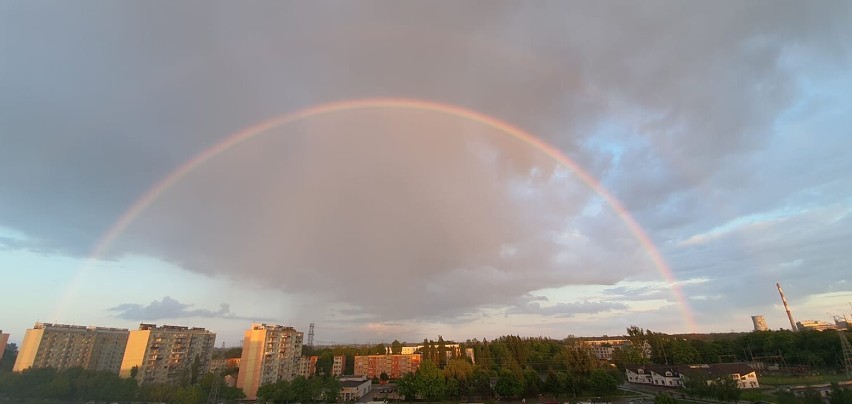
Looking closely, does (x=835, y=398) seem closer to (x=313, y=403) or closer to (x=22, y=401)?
(x=313, y=403)

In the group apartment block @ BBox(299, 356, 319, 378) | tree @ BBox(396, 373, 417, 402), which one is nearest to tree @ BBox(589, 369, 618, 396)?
tree @ BBox(396, 373, 417, 402)

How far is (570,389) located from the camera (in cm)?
4028

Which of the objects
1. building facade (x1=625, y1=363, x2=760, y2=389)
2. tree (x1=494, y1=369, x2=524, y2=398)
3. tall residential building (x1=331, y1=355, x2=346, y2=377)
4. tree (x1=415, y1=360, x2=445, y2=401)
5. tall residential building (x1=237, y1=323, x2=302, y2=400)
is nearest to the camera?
tree (x1=494, y1=369, x2=524, y2=398)

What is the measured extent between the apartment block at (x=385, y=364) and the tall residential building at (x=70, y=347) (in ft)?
113

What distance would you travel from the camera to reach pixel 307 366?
61.0m

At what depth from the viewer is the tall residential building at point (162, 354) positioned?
148ft

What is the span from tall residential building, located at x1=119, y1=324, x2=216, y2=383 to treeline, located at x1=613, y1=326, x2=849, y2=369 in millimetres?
58484

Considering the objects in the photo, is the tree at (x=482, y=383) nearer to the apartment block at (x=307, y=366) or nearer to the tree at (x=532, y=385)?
the tree at (x=532, y=385)

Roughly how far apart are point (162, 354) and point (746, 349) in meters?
77.7

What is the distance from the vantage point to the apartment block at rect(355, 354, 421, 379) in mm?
67125

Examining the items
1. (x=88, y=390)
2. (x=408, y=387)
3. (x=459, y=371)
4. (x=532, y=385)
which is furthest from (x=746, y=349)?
(x=88, y=390)

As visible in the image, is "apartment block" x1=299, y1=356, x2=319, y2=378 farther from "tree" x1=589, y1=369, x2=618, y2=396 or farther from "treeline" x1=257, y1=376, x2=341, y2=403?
"tree" x1=589, y1=369, x2=618, y2=396

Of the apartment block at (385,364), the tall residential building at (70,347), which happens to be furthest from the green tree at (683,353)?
the tall residential building at (70,347)

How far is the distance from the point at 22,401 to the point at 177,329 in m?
21.1
